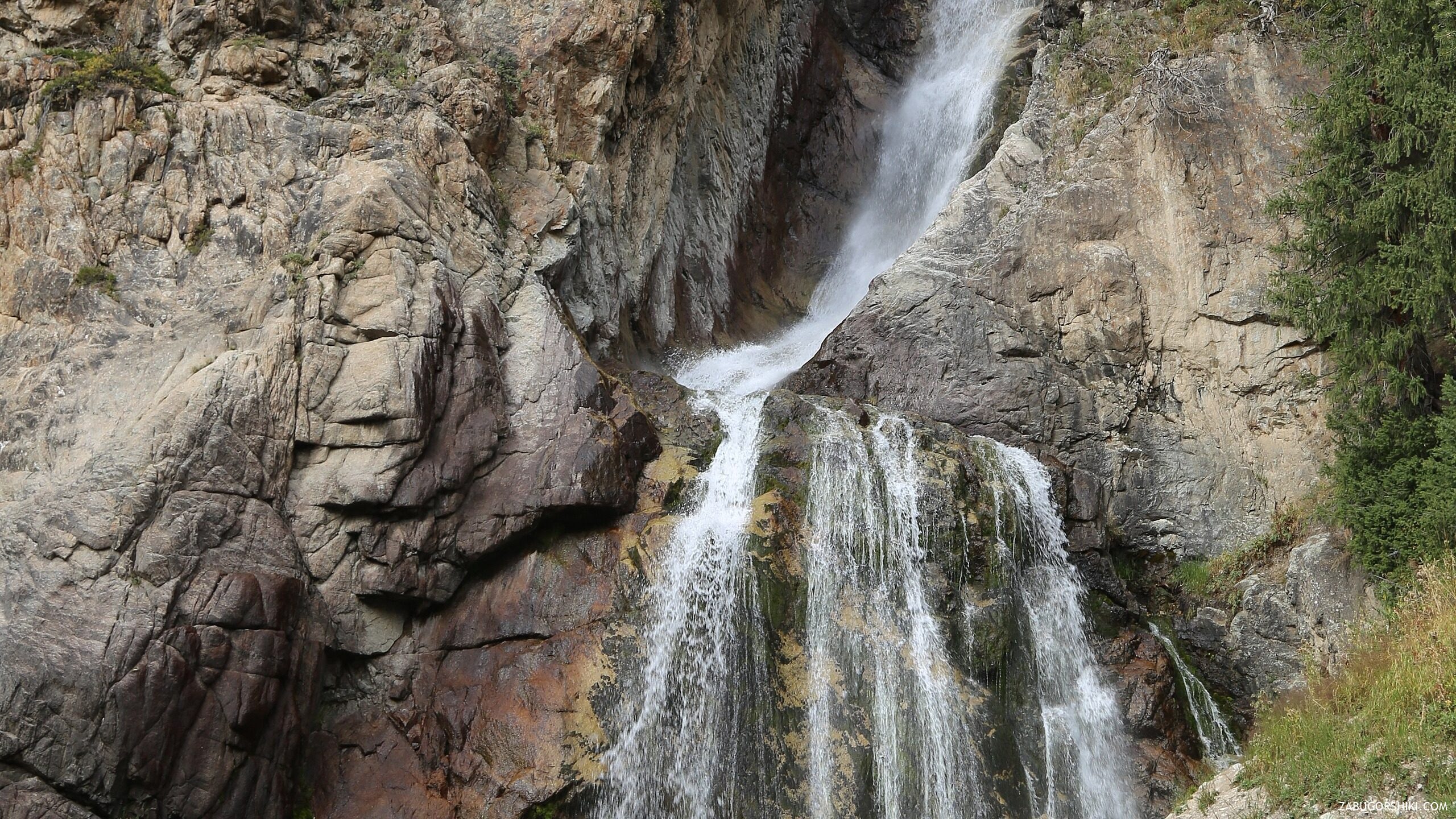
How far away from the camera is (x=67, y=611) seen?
9.24 metres

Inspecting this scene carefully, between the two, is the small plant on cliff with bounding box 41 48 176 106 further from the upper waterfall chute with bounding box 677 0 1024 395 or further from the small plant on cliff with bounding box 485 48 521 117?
the upper waterfall chute with bounding box 677 0 1024 395

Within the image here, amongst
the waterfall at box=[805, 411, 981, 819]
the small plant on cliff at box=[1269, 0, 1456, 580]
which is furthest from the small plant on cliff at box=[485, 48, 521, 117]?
the small plant on cliff at box=[1269, 0, 1456, 580]

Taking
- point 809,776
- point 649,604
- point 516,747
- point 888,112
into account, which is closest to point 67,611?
point 516,747

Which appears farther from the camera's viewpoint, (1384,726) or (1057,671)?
(1057,671)

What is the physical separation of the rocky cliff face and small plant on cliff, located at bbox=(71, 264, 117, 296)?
0.34 ft

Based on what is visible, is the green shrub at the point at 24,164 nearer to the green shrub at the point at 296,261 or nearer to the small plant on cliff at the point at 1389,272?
the green shrub at the point at 296,261

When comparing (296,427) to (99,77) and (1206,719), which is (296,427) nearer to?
(99,77)

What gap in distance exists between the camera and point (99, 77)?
12875 mm

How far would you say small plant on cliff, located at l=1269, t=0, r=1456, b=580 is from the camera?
37.4 ft

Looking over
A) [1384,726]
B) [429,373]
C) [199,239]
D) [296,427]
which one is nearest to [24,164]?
[199,239]

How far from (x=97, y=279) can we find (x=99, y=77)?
3.32 meters

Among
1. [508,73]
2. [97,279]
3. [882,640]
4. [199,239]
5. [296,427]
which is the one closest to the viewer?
[296,427]

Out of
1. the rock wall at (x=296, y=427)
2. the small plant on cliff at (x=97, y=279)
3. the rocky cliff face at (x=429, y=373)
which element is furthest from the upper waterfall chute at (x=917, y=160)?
the small plant on cliff at (x=97, y=279)

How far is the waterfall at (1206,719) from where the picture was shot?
11.7 meters
